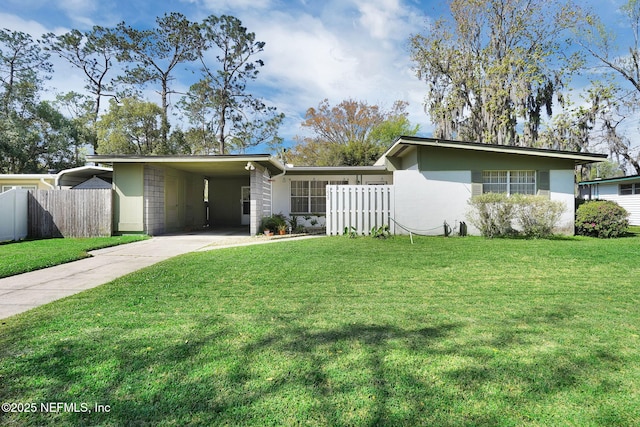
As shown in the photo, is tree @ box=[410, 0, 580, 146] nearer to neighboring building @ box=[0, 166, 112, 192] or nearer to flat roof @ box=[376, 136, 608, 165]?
flat roof @ box=[376, 136, 608, 165]

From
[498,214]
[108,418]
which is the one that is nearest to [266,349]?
[108,418]

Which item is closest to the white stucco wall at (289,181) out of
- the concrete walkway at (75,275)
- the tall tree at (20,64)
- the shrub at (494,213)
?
the shrub at (494,213)

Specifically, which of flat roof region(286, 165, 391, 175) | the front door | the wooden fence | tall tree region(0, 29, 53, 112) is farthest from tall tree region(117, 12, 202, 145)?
the wooden fence

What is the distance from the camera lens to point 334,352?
8.57ft

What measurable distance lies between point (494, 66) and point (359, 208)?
1529 centimetres

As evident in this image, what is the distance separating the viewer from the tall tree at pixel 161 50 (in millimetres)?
24875

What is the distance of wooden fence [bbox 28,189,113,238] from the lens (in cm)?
1091

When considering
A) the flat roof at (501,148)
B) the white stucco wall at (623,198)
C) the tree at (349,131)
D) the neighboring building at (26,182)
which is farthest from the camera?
the tree at (349,131)

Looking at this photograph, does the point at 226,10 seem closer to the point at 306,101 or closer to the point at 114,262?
the point at 306,101

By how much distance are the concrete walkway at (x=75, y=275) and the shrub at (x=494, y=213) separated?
8.67m

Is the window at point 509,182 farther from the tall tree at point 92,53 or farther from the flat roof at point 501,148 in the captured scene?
the tall tree at point 92,53

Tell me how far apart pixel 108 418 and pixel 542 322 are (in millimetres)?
3747

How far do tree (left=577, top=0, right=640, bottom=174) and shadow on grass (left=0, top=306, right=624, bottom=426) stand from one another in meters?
23.6

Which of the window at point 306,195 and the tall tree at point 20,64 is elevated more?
the tall tree at point 20,64
